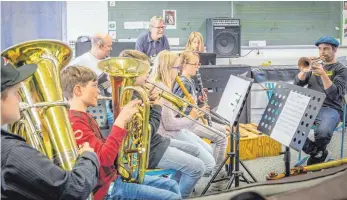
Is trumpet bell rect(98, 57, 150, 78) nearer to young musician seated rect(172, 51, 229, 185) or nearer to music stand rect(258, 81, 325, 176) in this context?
music stand rect(258, 81, 325, 176)

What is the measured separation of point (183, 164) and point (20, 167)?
1.54 metres

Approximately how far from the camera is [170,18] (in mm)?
6961

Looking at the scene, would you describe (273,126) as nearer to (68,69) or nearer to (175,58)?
(175,58)

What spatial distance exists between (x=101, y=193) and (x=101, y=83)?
148 cm

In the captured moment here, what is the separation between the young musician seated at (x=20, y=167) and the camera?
1.40 meters

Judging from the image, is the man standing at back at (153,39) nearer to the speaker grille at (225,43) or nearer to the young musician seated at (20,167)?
the speaker grille at (225,43)

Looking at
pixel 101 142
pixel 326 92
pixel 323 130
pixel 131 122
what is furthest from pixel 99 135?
pixel 326 92

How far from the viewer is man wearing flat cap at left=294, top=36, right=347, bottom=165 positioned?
3832mm

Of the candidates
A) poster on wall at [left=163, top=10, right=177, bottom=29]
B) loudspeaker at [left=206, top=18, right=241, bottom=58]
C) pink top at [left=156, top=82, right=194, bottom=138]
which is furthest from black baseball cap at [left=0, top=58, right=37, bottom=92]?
poster on wall at [left=163, top=10, right=177, bottom=29]

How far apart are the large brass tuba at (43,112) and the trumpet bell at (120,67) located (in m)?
0.61

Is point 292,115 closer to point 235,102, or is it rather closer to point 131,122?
point 235,102

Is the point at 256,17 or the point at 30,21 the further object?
the point at 256,17

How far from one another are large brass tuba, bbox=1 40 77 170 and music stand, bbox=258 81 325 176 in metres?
1.30

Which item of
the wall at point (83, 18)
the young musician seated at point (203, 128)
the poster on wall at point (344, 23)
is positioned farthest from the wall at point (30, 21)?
the poster on wall at point (344, 23)
